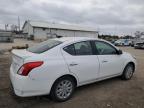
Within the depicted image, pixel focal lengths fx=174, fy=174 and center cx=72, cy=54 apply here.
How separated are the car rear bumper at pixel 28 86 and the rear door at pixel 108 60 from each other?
6.08 feet

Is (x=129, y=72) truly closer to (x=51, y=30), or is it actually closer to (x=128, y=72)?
(x=128, y=72)

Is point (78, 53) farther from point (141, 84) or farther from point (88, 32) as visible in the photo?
point (88, 32)

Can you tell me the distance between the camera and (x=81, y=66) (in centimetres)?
442

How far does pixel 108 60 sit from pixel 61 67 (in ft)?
5.70

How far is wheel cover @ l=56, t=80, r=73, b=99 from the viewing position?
4152mm

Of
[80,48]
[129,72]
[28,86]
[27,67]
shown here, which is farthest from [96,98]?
[129,72]

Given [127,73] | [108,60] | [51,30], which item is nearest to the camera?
[108,60]

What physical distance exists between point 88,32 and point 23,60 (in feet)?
198

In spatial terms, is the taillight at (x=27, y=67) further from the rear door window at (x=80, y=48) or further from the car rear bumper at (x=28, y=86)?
the rear door window at (x=80, y=48)

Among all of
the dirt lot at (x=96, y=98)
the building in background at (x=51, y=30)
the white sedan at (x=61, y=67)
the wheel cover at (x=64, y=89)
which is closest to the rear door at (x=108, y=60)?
the white sedan at (x=61, y=67)

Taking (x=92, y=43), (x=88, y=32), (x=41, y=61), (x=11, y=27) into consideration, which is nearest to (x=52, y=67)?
(x=41, y=61)

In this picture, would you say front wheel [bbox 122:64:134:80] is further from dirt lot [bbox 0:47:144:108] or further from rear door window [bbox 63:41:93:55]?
rear door window [bbox 63:41:93:55]

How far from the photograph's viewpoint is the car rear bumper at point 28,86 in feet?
12.1

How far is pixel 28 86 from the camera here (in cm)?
369
